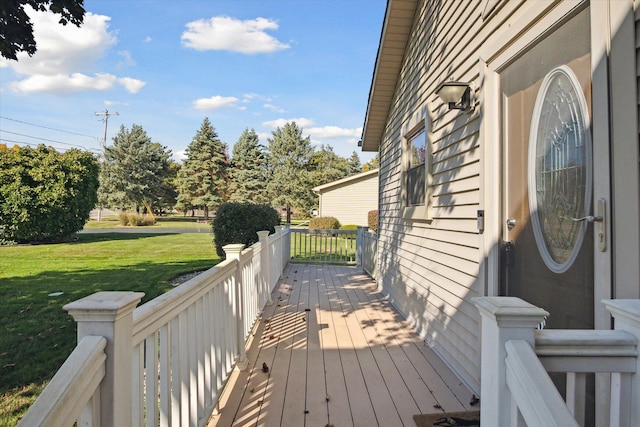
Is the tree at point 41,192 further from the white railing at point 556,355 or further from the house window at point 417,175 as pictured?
the white railing at point 556,355

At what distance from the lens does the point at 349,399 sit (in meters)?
2.98

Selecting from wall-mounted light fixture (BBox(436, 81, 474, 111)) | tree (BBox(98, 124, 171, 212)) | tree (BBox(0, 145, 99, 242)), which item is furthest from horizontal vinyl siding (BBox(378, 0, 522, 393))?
tree (BBox(98, 124, 171, 212))

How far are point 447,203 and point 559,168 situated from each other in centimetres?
177

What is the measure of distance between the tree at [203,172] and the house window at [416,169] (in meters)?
30.3

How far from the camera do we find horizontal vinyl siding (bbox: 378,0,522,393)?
3.28 meters

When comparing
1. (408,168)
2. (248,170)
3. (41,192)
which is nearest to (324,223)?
(41,192)

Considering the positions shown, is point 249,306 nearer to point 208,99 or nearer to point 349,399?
point 349,399

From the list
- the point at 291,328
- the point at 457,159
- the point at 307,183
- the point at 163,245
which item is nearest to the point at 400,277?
the point at 291,328

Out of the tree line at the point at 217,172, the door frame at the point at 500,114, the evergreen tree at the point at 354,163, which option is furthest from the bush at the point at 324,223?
the evergreen tree at the point at 354,163

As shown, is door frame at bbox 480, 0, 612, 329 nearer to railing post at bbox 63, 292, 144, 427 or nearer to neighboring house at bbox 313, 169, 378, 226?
railing post at bbox 63, 292, 144, 427

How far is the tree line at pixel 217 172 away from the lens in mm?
34438

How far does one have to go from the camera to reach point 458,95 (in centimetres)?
347

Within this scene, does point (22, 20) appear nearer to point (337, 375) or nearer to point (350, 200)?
point (337, 375)

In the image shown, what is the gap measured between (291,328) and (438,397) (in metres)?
2.18
